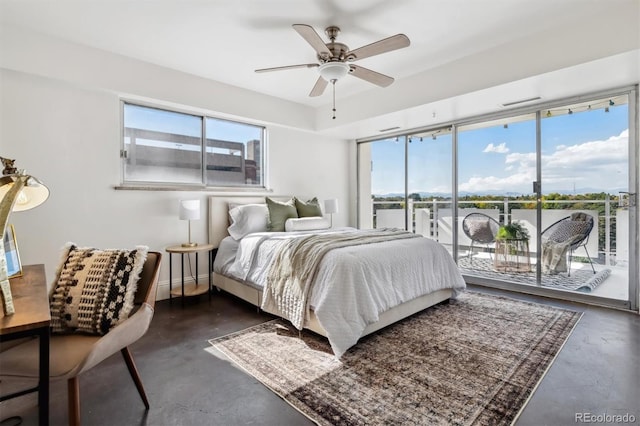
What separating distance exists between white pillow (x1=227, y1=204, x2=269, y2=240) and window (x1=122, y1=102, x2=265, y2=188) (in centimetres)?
58

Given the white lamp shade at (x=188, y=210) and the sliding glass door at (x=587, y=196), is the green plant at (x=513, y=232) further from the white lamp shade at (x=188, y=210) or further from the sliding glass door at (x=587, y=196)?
the white lamp shade at (x=188, y=210)

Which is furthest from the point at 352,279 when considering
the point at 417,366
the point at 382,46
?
the point at 382,46

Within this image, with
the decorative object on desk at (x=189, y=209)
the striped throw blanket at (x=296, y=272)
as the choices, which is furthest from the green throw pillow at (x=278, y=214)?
the striped throw blanket at (x=296, y=272)

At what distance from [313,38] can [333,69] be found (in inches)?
14.8

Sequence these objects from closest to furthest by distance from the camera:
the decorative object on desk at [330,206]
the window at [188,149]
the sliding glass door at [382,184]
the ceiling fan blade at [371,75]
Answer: the ceiling fan blade at [371,75]
the window at [188,149]
the decorative object on desk at [330,206]
the sliding glass door at [382,184]

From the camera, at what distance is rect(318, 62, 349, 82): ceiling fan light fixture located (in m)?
2.63

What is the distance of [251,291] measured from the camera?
3.32m

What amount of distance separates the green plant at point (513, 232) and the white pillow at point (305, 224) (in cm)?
236

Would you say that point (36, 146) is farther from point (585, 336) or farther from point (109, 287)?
point (585, 336)

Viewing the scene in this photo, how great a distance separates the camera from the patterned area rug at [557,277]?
3.60m

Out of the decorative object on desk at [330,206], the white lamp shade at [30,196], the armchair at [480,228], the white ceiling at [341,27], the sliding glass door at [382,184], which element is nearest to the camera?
the white lamp shade at [30,196]

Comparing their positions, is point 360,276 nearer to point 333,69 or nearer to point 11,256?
point 333,69

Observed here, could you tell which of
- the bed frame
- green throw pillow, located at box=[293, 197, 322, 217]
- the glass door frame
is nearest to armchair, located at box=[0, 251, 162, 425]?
the bed frame

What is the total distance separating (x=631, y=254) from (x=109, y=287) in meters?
4.56
